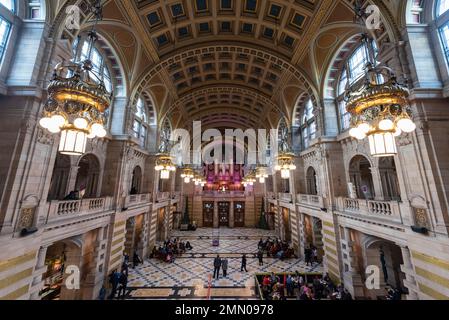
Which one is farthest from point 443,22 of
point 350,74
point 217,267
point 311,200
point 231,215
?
point 231,215

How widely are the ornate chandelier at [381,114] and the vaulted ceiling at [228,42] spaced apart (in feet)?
15.4

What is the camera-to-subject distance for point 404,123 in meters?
3.58

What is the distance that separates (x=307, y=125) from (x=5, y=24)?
16.9m

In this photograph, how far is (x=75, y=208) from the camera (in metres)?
8.20

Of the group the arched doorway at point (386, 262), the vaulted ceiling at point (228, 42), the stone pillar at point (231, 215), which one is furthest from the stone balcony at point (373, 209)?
the stone pillar at point (231, 215)

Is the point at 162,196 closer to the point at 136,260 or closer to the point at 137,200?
the point at 137,200

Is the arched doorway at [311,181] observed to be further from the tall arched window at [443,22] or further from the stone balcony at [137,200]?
the stone balcony at [137,200]

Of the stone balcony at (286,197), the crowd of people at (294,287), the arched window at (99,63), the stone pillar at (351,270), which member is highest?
the arched window at (99,63)

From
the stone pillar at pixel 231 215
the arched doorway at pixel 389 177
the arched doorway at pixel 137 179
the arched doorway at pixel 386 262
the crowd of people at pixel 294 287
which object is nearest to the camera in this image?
the arched doorway at pixel 386 262

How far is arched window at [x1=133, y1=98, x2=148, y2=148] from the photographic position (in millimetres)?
14906

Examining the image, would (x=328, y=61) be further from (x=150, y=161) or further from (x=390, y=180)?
(x=150, y=161)

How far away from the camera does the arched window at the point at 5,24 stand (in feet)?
19.1

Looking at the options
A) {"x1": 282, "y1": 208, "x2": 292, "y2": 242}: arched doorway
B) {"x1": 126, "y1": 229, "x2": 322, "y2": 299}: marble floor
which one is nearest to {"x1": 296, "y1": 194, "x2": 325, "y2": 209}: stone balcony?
{"x1": 126, "y1": 229, "x2": 322, "y2": 299}: marble floor
